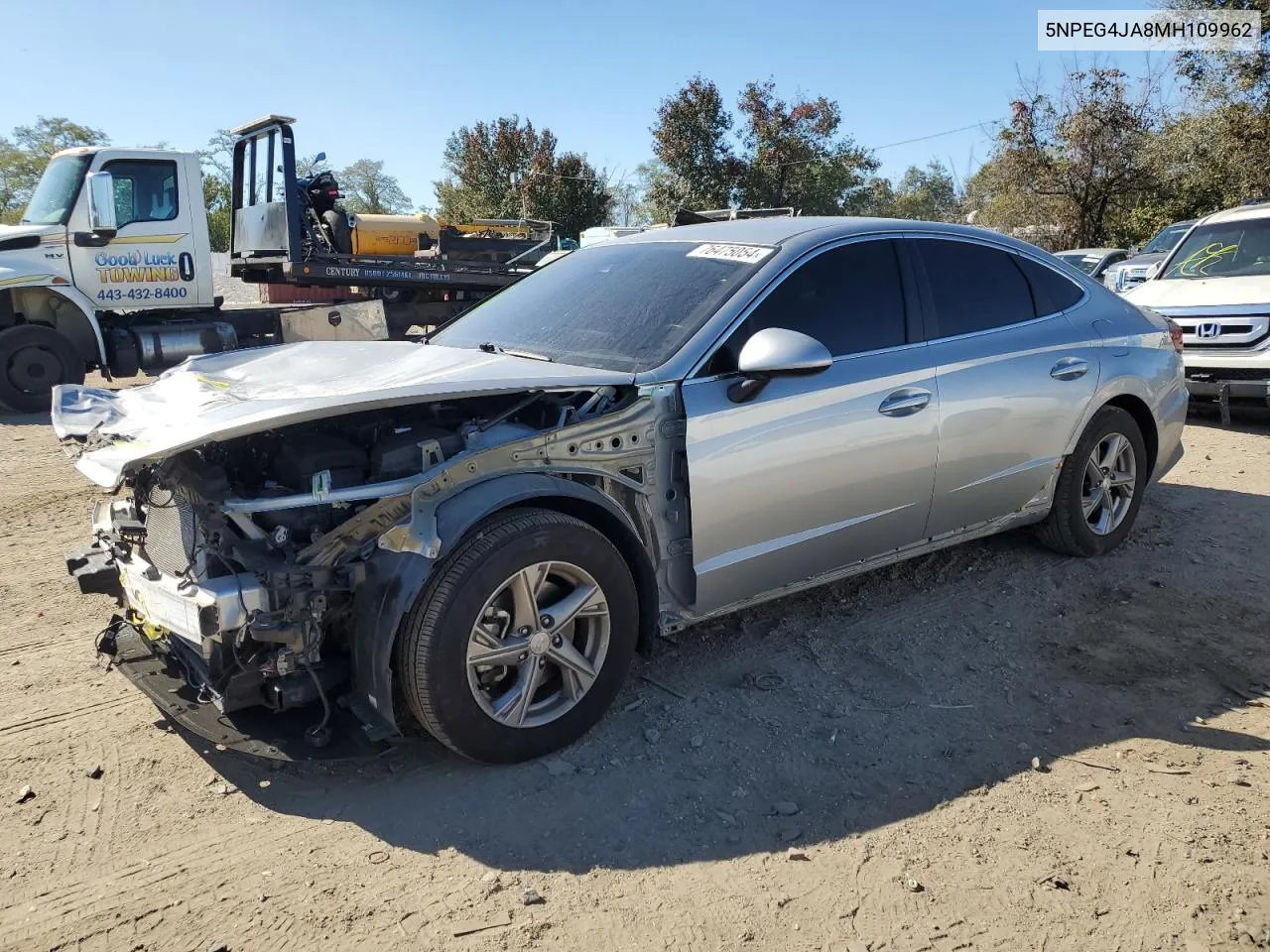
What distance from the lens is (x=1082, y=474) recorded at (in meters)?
4.82

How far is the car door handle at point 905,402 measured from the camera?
3854 mm

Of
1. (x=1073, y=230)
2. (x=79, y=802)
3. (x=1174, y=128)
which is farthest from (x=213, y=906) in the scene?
(x=1073, y=230)

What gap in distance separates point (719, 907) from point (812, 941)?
0.26m

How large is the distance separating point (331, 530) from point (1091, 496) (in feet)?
12.9

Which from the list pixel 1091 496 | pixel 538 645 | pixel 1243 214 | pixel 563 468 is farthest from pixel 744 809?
pixel 1243 214

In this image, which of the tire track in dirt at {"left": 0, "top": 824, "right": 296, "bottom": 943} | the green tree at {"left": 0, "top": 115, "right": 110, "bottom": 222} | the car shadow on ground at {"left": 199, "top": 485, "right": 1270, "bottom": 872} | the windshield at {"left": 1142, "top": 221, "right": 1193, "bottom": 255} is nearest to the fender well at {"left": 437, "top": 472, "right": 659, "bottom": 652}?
the car shadow on ground at {"left": 199, "top": 485, "right": 1270, "bottom": 872}

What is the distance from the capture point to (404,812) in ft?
9.57

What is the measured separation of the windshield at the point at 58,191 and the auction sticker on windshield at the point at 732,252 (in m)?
8.98

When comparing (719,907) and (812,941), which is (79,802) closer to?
(719,907)

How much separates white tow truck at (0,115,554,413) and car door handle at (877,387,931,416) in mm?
9011

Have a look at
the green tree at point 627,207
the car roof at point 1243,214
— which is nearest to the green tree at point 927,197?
the green tree at point 627,207

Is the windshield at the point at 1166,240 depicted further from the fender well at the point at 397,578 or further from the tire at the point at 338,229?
the fender well at the point at 397,578

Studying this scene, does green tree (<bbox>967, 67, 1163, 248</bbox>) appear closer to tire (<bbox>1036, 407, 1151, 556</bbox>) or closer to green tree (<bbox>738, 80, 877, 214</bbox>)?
green tree (<bbox>738, 80, 877, 214</bbox>)

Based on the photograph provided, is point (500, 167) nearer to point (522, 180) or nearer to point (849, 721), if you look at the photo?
point (522, 180)
